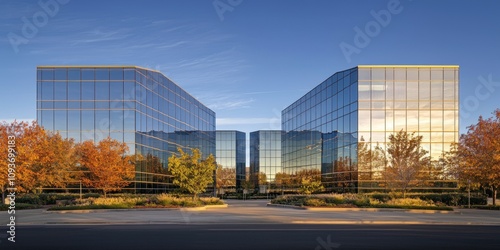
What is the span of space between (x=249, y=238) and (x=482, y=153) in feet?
89.5

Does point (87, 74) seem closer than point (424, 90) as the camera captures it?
Yes

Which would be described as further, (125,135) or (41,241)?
(125,135)

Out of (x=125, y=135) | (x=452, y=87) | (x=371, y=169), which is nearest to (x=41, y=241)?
(x=125, y=135)

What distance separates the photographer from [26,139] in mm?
31766

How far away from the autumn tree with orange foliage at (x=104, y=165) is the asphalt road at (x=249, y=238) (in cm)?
2031

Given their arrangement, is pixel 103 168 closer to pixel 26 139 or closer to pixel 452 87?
pixel 26 139

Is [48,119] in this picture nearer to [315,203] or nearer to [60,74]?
[60,74]

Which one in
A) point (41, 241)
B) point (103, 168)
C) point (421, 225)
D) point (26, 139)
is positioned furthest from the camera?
point (103, 168)

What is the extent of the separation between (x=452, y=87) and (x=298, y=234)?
36.4 metres

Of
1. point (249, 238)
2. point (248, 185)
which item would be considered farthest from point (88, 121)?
point (248, 185)

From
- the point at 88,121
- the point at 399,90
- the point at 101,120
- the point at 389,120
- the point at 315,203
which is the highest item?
the point at 399,90

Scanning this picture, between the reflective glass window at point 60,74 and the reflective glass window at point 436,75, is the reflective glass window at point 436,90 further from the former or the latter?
the reflective glass window at point 60,74

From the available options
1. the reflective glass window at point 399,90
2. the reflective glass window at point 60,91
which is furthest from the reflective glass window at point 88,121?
the reflective glass window at point 399,90

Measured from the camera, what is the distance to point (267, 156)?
254 ft
